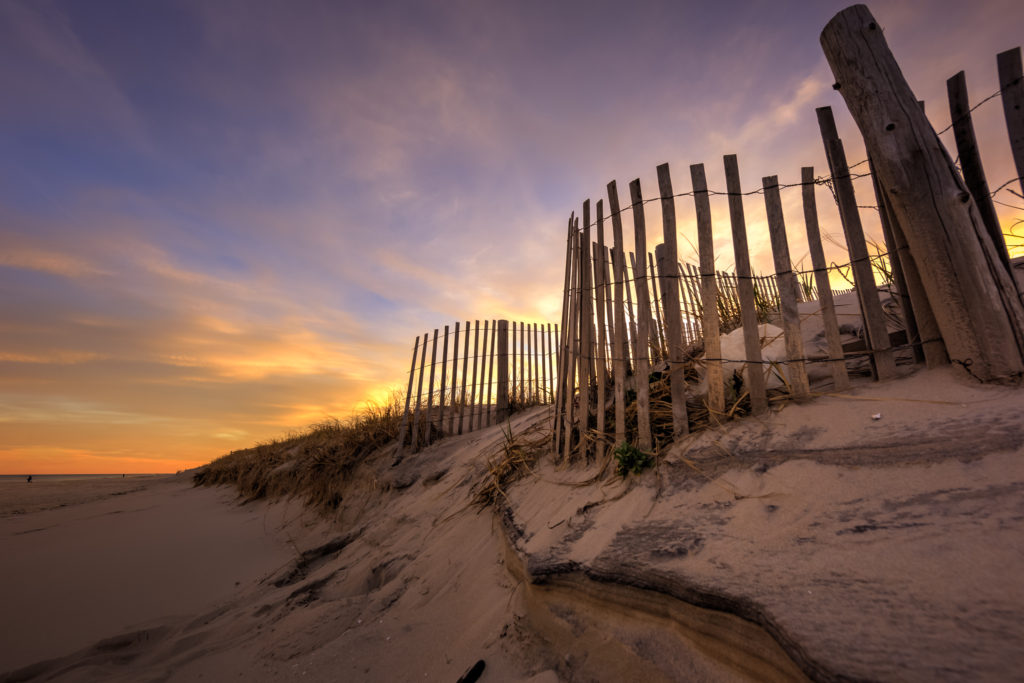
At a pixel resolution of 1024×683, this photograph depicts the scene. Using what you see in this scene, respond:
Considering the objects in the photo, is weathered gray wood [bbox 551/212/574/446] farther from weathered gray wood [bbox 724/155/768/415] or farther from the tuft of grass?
the tuft of grass

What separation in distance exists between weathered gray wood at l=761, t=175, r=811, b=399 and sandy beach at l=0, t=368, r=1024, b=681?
194mm

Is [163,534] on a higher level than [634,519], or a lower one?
lower

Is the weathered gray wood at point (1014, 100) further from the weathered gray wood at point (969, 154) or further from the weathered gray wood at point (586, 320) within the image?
the weathered gray wood at point (586, 320)

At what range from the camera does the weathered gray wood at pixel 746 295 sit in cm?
249

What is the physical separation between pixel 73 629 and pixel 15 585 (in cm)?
169

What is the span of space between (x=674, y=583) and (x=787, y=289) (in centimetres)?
185

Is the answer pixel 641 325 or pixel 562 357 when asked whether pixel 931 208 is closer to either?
pixel 641 325

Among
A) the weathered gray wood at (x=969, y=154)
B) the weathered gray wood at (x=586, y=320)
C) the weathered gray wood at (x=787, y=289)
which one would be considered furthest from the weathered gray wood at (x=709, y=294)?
the weathered gray wood at (x=969, y=154)

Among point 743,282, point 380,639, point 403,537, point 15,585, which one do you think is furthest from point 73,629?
point 743,282

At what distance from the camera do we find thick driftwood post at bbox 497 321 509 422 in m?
7.27

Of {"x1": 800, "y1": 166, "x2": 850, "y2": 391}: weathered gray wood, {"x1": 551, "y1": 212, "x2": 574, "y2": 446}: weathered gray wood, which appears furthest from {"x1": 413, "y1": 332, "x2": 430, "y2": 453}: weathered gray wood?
{"x1": 800, "y1": 166, "x2": 850, "y2": 391}: weathered gray wood

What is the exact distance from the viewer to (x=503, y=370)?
7355 millimetres

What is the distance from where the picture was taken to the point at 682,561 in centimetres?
160

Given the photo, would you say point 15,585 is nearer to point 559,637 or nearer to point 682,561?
point 559,637
